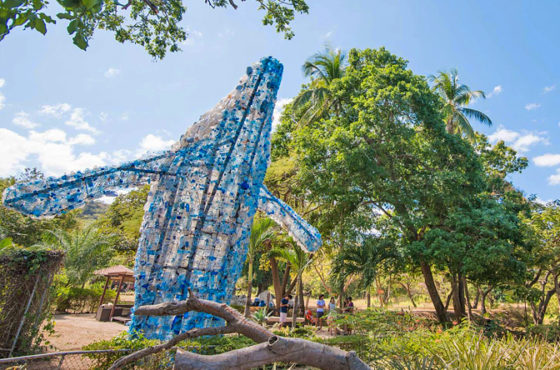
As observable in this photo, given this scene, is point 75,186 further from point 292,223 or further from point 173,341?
point 173,341

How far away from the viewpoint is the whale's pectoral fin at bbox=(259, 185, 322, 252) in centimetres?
462

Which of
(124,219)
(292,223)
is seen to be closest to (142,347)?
(292,223)

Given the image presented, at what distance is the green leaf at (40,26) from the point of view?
176 cm

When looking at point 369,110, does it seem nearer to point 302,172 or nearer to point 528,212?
point 302,172

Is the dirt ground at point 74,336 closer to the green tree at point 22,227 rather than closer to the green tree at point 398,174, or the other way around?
the green tree at point 398,174

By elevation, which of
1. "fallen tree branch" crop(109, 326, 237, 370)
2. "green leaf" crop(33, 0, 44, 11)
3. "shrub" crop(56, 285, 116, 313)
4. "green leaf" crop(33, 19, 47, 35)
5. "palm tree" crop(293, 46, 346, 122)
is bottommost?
"shrub" crop(56, 285, 116, 313)

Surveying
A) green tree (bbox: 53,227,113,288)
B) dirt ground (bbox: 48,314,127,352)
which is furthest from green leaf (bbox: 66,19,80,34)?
green tree (bbox: 53,227,113,288)

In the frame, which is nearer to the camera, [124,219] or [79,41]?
[79,41]

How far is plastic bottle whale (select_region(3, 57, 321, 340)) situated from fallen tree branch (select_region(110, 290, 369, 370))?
2.54 meters

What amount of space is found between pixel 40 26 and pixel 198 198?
2.51m

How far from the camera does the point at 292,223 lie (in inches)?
188

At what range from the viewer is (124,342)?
368cm

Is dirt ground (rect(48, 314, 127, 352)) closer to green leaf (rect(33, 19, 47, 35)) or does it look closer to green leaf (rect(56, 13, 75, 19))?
green leaf (rect(33, 19, 47, 35))

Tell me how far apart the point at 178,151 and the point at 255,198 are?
116 centimetres
